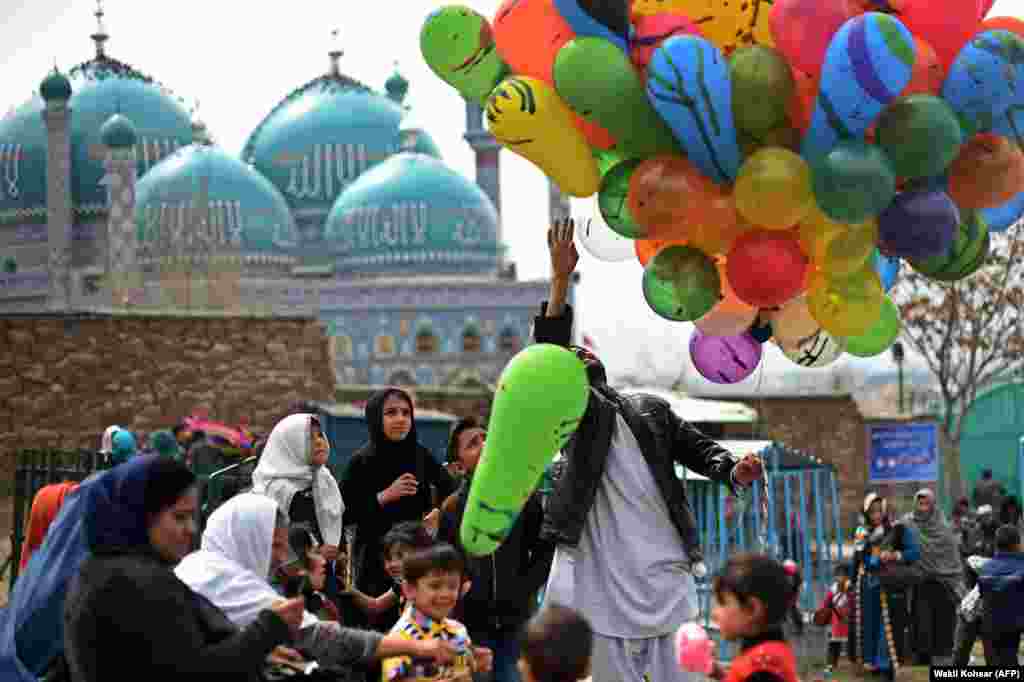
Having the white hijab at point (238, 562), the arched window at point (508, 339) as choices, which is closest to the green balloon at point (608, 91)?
the white hijab at point (238, 562)

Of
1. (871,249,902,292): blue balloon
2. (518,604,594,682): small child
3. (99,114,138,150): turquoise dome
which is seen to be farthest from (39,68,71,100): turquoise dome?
(518,604,594,682): small child

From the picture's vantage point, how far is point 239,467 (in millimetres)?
10852

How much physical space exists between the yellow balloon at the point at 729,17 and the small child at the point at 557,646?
2414 mm

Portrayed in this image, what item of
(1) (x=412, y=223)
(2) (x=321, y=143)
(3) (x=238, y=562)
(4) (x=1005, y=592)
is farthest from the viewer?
(2) (x=321, y=143)

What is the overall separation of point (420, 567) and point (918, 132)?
2153 millimetres

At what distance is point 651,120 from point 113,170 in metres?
41.9

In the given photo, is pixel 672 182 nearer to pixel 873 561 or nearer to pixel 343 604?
pixel 343 604

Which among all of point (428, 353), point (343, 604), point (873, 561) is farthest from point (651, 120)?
point (428, 353)

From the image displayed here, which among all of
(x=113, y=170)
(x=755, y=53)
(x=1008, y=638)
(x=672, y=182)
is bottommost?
(x=1008, y=638)

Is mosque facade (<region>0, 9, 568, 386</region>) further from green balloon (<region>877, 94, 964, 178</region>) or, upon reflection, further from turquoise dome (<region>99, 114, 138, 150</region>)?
green balloon (<region>877, 94, 964, 178</region>)

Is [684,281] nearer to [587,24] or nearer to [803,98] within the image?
[803,98]

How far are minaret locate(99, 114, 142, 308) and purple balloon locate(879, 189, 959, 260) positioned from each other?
41136 millimetres

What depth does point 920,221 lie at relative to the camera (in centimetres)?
639

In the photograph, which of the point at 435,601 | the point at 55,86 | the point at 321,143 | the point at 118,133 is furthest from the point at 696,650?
the point at 321,143
